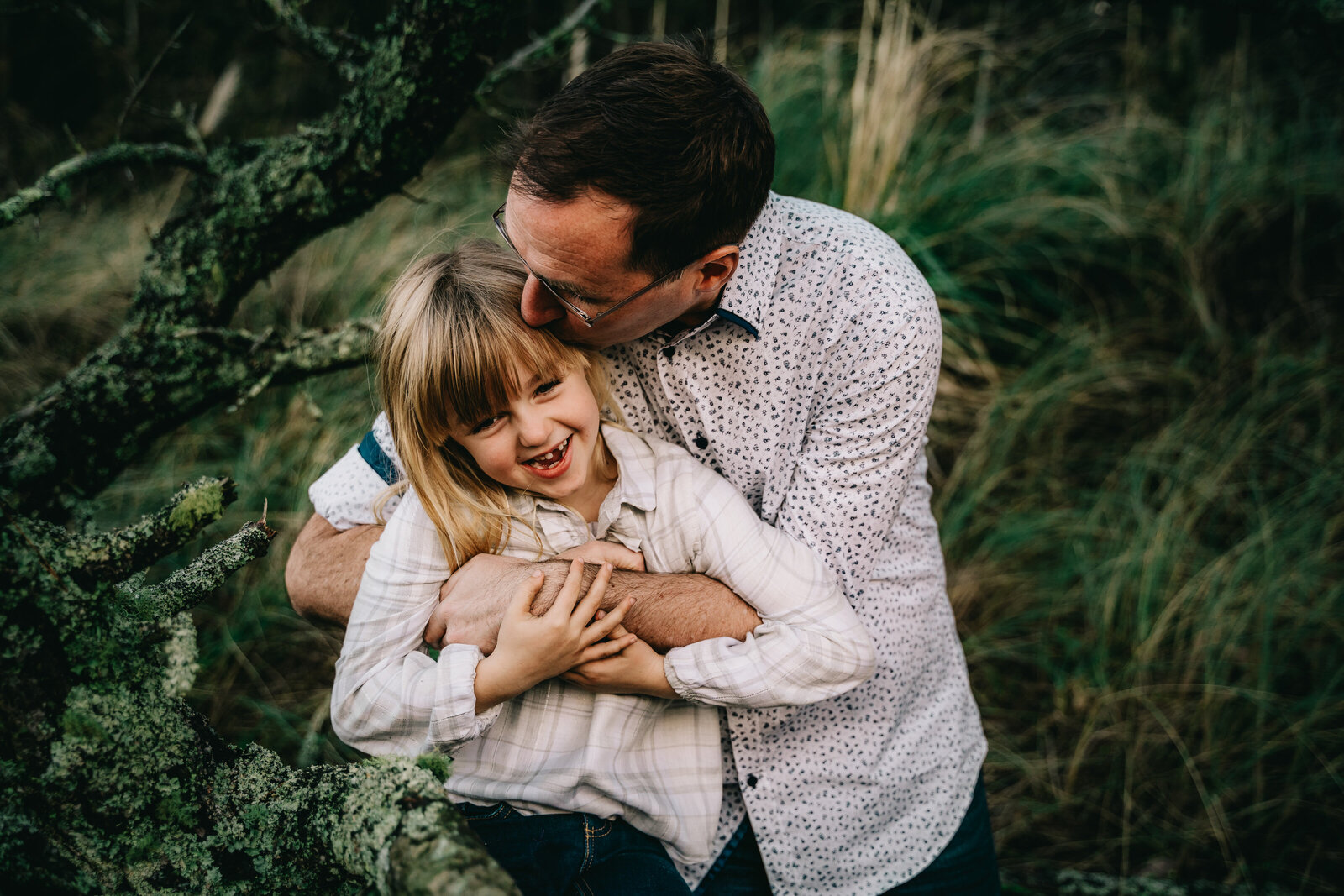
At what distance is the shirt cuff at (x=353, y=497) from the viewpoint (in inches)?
68.0

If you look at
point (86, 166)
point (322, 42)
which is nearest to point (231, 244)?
→ point (86, 166)

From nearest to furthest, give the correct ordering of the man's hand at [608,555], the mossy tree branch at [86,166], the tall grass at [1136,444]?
the mossy tree branch at [86,166]
the man's hand at [608,555]
the tall grass at [1136,444]

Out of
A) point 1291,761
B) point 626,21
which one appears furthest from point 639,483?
point 626,21

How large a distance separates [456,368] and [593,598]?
471 mm

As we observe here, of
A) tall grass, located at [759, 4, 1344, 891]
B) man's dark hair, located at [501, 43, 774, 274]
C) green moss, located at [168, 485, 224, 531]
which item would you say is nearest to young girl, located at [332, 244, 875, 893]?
man's dark hair, located at [501, 43, 774, 274]

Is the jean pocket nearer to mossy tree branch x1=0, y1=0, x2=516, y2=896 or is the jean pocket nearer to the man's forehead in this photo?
mossy tree branch x1=0, y1=0, x2=516, y2=896

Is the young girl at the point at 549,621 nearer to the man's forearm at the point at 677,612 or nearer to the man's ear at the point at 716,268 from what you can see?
the man's forearm at the point at 677,612

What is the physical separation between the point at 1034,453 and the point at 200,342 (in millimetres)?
2785

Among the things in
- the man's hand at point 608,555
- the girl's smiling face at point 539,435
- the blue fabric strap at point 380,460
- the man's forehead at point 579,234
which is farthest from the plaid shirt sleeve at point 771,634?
the blue fabric strap at point 380,460

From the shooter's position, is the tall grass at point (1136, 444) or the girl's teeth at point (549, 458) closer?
the girl's teeth at point (549, 458)

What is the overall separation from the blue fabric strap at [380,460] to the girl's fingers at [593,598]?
558 millimetres

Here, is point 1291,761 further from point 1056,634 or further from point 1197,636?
point 1056,634

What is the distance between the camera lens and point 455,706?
4.33ft

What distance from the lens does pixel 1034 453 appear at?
321 cm
